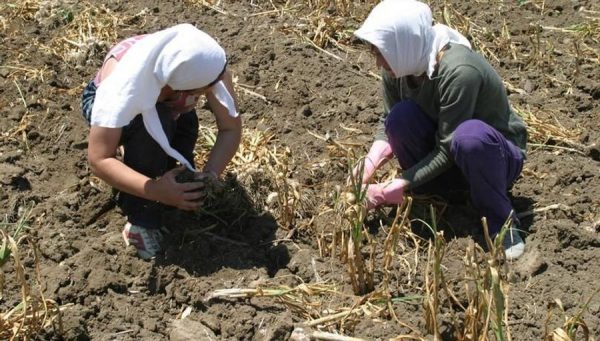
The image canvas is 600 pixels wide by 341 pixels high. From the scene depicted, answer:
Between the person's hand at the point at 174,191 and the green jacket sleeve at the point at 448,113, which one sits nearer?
the person's hand at the point at 174,191

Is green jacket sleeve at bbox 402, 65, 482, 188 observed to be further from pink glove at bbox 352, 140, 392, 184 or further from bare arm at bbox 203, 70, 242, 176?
bare arm at bbox 203, 70, 242, 176

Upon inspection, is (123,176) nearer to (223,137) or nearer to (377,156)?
(223,137)

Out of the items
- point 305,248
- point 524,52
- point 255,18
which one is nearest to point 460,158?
point 305,248

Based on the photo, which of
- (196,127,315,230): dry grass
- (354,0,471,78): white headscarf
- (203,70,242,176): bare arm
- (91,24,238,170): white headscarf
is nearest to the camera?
(91,24,238,170): white headscarf

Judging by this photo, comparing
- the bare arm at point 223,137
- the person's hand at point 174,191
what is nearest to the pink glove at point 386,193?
the bare arm at point 223,137

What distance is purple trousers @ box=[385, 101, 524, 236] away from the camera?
9.83ft

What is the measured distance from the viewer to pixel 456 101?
3.03m

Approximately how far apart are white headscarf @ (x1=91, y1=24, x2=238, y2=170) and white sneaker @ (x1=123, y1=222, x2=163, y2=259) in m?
0.39

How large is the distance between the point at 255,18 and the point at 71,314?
8.46ft

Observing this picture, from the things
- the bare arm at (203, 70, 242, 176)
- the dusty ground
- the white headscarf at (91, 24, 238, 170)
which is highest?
the white headscarf at (91, 24, 238, 170)

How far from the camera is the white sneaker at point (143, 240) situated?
3068 mm

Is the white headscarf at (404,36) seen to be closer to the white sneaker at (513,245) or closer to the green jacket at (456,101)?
the green jacket at (456,101)

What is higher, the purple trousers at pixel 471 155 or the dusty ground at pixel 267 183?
Answer: the purple trousers at pixel 471 155

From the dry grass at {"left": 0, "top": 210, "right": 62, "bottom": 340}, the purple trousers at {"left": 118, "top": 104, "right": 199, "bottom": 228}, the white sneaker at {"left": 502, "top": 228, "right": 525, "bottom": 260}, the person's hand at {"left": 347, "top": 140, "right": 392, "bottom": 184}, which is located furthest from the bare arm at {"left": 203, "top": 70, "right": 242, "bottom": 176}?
the white sneaker at {"left": 502, "top": 228, "right": 525, "bottom": 260}
